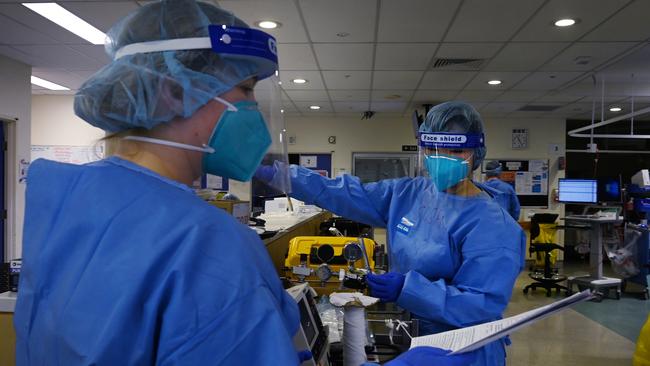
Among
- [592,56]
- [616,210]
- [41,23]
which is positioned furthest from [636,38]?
[41,23]

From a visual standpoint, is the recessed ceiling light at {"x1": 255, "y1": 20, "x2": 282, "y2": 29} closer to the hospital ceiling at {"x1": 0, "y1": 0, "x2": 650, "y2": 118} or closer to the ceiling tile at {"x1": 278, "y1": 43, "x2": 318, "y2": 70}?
the hospital ceiling at {"x1": 0, "y1": 0, "x2": 650, "y2": 118}

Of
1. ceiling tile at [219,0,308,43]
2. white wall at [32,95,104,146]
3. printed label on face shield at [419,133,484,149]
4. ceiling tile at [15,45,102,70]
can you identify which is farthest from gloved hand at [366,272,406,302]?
white wall at [32,95,104,146]

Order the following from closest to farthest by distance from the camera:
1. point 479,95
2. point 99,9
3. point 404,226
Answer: point 404,226 → point 99,9 → point 479,95

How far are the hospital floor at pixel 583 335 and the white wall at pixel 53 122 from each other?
257 inches

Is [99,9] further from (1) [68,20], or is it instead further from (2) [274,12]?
(2) [274,12]

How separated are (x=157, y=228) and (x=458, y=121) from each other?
4.31 feet

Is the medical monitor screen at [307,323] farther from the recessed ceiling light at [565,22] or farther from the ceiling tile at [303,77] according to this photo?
the ceiling tile at [303,77]

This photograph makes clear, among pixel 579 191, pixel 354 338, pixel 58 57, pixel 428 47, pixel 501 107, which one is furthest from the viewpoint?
pixel 501 107

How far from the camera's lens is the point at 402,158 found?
341 inches

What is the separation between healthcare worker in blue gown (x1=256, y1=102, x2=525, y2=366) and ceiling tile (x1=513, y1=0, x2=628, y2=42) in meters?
2.38

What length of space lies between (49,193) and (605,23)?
433 cm

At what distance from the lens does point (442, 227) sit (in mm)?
1550

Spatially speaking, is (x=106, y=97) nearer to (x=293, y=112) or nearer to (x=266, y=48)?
(x=266, y=48)

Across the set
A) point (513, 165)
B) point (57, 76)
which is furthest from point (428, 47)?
point (513, 165)
